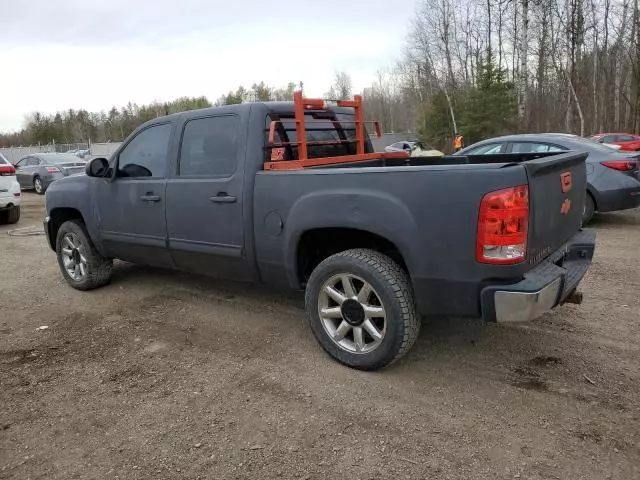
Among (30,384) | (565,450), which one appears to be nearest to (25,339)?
(30,384)

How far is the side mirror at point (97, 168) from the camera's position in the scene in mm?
5008

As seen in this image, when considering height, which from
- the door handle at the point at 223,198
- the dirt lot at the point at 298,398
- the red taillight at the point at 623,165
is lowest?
the dirt lot at the point at 298,398

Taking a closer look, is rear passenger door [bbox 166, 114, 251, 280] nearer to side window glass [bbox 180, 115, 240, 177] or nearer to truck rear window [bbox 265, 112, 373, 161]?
side window glass [bbox 180, 115, 240, 177]

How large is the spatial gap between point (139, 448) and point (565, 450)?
2227mm

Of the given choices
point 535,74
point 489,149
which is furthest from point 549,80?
point 489,149

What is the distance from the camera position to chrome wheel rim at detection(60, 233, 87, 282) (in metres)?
5.74

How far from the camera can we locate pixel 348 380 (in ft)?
11.4

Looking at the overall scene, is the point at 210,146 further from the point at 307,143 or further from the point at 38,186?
the point at 38,186

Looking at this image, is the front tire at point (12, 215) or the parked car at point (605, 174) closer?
the parked car at point (605, 174)

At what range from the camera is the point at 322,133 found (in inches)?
186

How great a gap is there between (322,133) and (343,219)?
1555mm

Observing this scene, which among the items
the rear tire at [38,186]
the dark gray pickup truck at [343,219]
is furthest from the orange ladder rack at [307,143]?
the rear tire at [38,186]

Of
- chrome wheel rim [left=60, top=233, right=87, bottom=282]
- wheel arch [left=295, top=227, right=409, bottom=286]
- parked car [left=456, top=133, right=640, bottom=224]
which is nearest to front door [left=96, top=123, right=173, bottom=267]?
chrome wheel rim [left=60, top=233, right=87, bottom=282]

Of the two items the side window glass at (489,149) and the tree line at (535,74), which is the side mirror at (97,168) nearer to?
the side window glass at (489,149)
